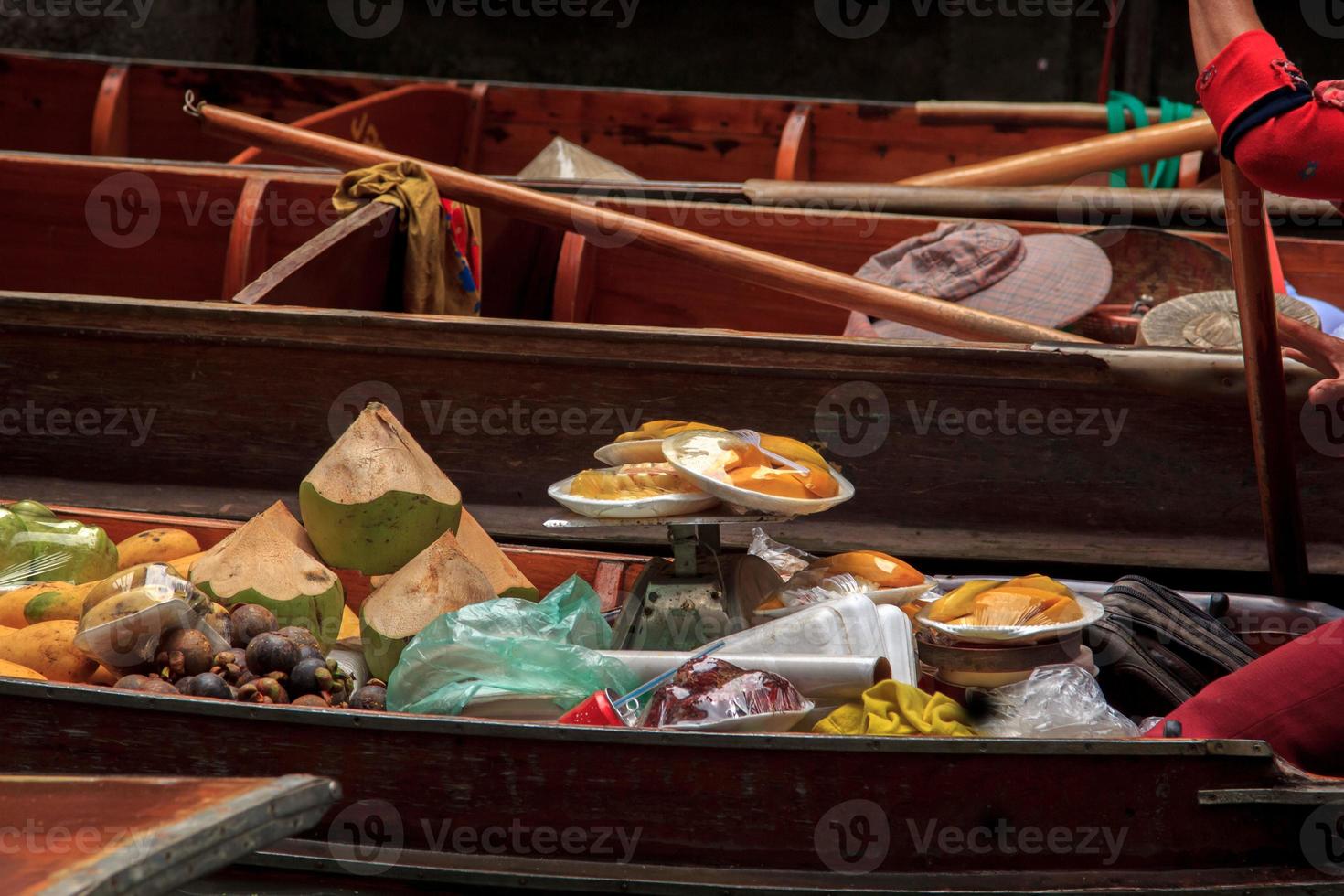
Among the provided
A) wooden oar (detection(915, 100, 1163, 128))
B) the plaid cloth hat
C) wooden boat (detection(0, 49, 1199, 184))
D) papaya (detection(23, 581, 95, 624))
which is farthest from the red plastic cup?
wooden oar (detection(915, 100, 1163, 128))

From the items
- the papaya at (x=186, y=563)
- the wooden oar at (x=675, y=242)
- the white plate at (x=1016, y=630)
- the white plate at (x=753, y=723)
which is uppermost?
the wooden oar at (x=675, y=242)

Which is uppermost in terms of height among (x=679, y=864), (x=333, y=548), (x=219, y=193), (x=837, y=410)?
(x=219, y=193)

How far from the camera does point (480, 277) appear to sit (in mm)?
4285

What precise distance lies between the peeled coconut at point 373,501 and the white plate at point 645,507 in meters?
0.45

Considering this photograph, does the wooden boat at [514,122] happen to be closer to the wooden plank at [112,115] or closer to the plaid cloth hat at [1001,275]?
the wooden plank at [112,115]

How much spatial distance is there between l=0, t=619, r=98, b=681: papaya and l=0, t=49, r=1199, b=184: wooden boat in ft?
10.9

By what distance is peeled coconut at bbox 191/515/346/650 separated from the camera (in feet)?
8.63

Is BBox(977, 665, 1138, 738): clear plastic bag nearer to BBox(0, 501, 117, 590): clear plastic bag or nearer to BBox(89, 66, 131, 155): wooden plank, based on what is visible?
BBox(0, 501, 117, 590): clear plastic bag

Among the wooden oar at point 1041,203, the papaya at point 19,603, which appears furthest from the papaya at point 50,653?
the wooden oar at point 1041,203

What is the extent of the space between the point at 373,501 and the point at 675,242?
1.25 meters

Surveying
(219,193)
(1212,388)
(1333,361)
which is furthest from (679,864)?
(219,193)

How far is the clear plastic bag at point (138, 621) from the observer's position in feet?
7.85

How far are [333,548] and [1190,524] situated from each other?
1.94 meters

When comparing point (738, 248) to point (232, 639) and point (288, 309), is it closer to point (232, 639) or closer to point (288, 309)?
point (288, 309)
